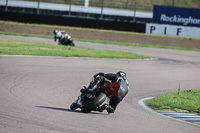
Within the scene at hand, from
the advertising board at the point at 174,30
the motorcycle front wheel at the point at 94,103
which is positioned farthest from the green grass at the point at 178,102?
the advertising board at the point at 174,30

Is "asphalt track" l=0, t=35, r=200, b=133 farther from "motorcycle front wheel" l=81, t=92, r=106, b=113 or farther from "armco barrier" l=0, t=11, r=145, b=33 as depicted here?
"armco barrier" l=0, t=11, r=145, b=33

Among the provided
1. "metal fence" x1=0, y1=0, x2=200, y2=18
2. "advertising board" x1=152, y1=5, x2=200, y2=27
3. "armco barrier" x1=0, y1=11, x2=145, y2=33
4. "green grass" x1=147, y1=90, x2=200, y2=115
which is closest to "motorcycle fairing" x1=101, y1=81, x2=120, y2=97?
"green grass" x1=147, y1=90, x2=200, y2=115

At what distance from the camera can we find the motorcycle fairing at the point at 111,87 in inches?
330

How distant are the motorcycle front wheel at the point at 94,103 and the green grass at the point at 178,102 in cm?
239

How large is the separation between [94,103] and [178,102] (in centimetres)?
356

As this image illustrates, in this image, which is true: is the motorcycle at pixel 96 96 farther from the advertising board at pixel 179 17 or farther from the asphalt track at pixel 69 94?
the advertising board at pixel 179 17

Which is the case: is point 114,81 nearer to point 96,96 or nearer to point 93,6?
point 96,96

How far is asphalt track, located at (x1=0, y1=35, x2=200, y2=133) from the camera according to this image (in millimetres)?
7004

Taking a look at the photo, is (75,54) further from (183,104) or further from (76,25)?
(76,25)

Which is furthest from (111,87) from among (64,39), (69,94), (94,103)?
(64,39)

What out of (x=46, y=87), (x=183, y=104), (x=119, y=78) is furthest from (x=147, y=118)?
(x=46, y=87)

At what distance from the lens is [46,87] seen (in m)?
11.6

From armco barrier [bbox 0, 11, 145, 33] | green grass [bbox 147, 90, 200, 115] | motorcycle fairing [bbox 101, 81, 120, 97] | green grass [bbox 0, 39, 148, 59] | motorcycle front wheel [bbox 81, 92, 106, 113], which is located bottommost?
green grass [bbox 147, 90, 200, 115]

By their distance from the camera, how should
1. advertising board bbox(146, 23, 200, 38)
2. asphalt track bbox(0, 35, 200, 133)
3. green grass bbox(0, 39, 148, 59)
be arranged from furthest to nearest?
advertising board bbox(146, 23, 200, 38) < green grass bbox(0, 39, 148, 59) < asphalt track bbox(0, 35, 200, 133)
